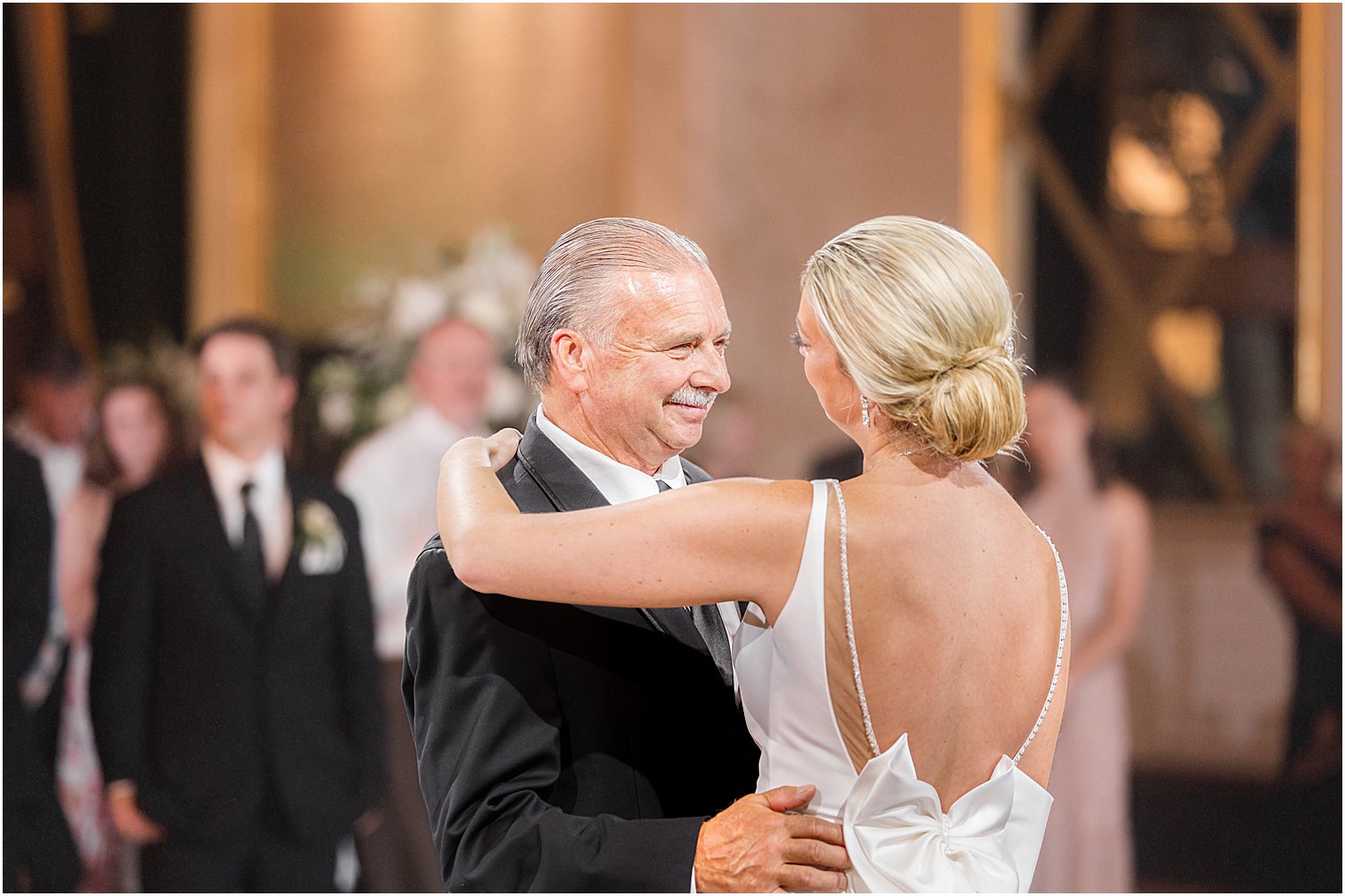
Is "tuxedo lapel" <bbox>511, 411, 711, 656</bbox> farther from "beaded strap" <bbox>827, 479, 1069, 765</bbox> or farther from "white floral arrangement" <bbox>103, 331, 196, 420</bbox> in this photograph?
"white floral arrangement" <bbox>103, 331, 196, 420</bbox>

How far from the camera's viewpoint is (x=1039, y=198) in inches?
275

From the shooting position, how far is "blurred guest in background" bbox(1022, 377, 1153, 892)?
555 cm

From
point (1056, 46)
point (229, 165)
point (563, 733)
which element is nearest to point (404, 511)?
Result: point (229, 165)

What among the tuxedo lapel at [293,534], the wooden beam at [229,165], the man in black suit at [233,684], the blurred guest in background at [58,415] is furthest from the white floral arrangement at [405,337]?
the wooden beam at [229,165]

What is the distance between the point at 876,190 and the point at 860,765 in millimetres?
5578

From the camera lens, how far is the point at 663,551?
5.26 ft

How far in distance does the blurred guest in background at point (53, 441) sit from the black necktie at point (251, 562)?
32.8 inches

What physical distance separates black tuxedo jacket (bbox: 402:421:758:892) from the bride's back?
32 centimetres

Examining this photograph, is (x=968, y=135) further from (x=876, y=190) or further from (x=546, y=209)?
(x=546, y=209)

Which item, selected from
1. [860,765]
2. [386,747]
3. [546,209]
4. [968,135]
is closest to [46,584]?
[386,747]

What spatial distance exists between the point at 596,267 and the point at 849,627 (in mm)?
760

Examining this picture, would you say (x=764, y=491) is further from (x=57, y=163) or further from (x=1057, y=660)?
(x=57, y=163)

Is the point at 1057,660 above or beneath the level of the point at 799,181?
beneath

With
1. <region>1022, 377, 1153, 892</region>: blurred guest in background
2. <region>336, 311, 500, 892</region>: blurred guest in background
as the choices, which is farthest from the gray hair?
<region>1022, 377, 1153, 892</region>: blurred guest in background
